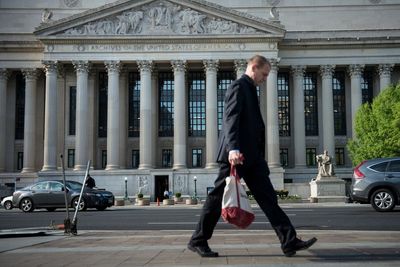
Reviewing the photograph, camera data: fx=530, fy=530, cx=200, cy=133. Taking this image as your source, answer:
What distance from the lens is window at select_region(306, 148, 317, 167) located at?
183 ft

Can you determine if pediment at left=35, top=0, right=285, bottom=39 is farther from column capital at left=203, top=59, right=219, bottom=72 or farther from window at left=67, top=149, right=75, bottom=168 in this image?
Result: window at left=67, top=149, right=75, bottom=168

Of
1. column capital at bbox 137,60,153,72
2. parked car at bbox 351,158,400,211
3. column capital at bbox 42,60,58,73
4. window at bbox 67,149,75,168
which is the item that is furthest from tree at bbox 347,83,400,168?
column capital at bbox 42,60,58,73

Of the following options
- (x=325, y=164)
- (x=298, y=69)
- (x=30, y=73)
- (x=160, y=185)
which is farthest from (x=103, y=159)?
(x=325, y=164)

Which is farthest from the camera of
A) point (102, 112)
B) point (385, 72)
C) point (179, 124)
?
point (102, 112)

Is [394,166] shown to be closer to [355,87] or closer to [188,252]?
[188,252]

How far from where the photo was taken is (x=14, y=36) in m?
54.6

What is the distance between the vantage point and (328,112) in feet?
175

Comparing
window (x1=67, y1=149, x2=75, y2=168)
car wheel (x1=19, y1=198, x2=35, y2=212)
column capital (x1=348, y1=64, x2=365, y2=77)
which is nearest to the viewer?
→ car wheel (x1=19, y1=198, x2=35, y2=212)

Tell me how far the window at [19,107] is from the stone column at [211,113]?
66.9ft

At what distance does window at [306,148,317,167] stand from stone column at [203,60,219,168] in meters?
11.0

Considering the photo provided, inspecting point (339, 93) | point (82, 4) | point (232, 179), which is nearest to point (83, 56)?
point (82, 4)

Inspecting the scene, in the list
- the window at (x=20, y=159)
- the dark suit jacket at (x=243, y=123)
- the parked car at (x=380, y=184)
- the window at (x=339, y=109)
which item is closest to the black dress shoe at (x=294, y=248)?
the dark suit jacket at (x=243, y=123)

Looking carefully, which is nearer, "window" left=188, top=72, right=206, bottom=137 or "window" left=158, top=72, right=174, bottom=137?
"window" left=158, top=72, right=174, bottom=137

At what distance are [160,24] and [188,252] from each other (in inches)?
1806
